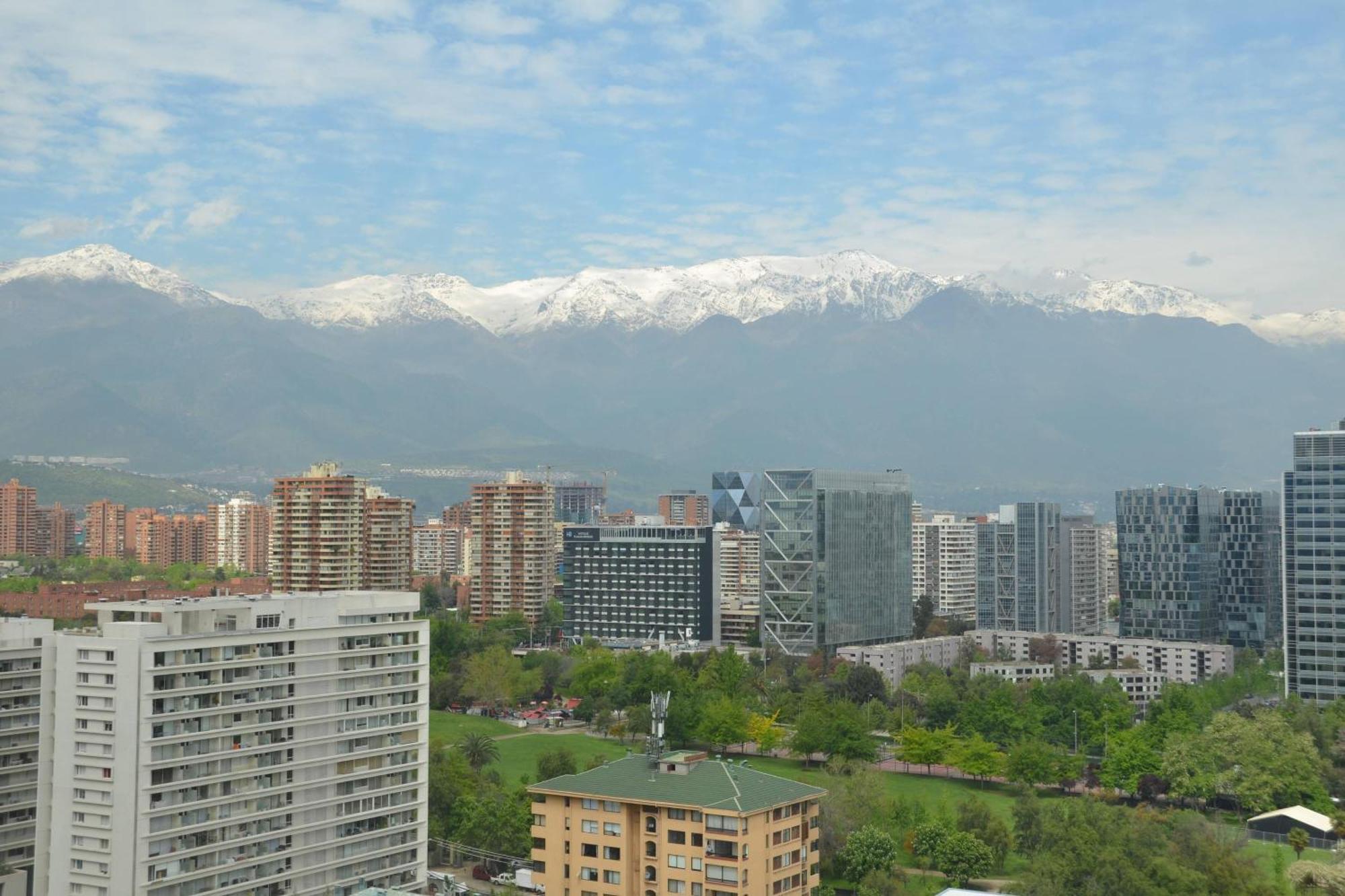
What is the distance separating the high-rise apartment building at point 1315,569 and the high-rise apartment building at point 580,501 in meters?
101

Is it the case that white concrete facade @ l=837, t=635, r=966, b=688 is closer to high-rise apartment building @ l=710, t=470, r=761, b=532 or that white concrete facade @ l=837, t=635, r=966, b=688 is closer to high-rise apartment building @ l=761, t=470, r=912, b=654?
high-rise apartment building @ l=761, t=470, r=912, b=654

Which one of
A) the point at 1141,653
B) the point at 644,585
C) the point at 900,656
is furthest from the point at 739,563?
the point at 1141,653

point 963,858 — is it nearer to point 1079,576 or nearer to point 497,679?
point 497,679

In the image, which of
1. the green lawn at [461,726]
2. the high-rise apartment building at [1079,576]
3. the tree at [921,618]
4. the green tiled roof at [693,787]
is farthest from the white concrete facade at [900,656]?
the green tiled roof at [693,787]

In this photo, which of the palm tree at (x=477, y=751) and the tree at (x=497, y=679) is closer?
the palm tree at (x=477, y=751)

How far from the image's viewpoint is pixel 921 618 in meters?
91.8

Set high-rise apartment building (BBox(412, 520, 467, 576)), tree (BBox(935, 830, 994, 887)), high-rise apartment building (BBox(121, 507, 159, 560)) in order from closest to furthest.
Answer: tree (BBox(935, 830, 994, 887)), high-rise apartment building (BBox(121, 507, 159, 560)), high-rise apartment building (BBox(412, 520, 467, 576))

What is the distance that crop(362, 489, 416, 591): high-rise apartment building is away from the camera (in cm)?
8194

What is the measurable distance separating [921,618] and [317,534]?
130 ft

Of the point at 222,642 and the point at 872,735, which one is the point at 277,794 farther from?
the point at 872,735

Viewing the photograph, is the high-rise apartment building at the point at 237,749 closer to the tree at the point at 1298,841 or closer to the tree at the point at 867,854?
the tree at the point at 867,854

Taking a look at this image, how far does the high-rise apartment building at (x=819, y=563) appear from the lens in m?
76.5

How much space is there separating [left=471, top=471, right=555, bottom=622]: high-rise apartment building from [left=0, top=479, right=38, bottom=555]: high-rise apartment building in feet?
167

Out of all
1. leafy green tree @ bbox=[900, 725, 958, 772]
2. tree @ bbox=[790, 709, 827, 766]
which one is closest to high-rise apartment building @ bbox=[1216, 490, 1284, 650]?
leafy green tree @ bbox=[900, 725, 958, 772]
